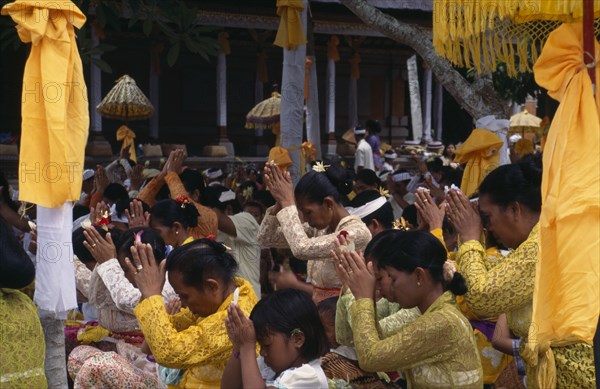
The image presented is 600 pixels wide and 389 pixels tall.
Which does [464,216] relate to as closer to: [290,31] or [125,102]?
[290,31]

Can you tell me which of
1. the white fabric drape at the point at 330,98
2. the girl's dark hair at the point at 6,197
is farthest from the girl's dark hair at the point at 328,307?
the white fabric drape at the point at 330,98

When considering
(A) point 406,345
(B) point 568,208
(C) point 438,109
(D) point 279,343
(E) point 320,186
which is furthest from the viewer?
(C) point 438,109

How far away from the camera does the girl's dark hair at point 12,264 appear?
3.52 meters

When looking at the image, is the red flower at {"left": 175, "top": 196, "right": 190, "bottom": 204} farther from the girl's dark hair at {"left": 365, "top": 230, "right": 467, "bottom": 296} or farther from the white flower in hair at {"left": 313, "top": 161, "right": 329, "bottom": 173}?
the girl's dark hair at {"left": 365, "top": 230, "right": 467, "bottom": 296}

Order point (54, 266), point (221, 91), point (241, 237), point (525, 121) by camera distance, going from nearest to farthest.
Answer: point (54, 266) < point (241, 237) < point (221, 91) < point (525, 121)

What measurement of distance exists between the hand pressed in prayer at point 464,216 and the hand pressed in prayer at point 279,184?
1514 millimetres

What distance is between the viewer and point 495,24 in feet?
14.8

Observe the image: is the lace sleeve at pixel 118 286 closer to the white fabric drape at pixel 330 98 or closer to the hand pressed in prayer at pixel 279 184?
the hand pressed in prayer at pixel 279 184

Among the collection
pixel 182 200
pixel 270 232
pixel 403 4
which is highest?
pixel 403 4

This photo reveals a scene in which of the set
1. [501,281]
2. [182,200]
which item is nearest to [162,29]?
[182,200]

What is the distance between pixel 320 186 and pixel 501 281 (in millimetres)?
1773

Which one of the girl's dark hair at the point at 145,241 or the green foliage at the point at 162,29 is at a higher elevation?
the green foliage at the point at 162,29

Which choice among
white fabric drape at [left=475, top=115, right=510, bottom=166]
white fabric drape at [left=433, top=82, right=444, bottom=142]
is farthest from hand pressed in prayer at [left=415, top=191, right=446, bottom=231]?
white fabric drape at [left=433, top=82, right=444, bottom=142]

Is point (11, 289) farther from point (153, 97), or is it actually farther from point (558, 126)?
point (153, 97)
